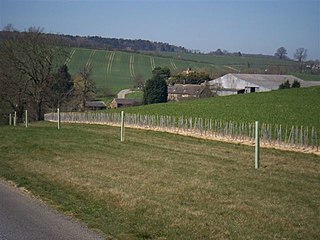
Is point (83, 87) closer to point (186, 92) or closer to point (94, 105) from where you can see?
point (94, 105)

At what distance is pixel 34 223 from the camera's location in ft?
29.1

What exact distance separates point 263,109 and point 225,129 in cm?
1771

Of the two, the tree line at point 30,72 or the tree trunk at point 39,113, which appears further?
the tree trunk at point 39,113

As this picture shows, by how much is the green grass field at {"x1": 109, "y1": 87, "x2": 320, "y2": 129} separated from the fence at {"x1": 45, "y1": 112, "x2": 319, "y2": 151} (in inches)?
162

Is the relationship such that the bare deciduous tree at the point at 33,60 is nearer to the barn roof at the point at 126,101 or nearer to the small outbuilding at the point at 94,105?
the small outbuilding at the point at 94,105

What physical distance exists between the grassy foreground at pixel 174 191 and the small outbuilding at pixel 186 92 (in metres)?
71.8

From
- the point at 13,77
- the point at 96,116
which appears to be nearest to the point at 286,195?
the point at 96,116

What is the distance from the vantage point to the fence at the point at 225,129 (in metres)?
27.6

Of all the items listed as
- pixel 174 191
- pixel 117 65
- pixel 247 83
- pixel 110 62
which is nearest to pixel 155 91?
pixel 247 83

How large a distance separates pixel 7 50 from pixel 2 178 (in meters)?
44.1

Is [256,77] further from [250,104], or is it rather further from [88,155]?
[88,155]

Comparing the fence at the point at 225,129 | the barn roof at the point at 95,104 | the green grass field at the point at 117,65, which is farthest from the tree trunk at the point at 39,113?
the green grass field at the point at 117,65

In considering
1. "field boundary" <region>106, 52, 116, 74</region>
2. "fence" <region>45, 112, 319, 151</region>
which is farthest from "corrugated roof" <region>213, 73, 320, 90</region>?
"fence" <region>45, 112, 319, 151</region>

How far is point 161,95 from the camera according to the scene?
85.4 meters
